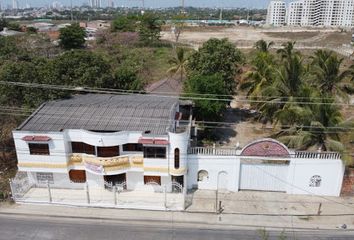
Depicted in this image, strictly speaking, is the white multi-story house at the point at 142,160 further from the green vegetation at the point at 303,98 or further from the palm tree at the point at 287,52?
the palm tree at the point at 287,52

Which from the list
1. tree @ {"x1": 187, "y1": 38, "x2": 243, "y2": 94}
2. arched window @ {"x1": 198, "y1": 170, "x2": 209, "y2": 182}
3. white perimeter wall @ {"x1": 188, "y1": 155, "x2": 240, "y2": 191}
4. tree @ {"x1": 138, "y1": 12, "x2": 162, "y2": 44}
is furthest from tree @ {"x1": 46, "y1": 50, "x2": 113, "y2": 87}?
tree @ {"x1": 138, "y1": 12, "x2": 162, "y2": 44}

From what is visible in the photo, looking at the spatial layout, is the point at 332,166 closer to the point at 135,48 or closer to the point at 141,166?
the point at 141,166

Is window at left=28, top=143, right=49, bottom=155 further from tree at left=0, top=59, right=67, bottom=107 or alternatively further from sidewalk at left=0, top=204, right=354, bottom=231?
tree at left=0, top=59, right=67, bottom=107

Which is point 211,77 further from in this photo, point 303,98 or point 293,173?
point 293,173

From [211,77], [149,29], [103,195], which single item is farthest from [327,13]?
[103,195]

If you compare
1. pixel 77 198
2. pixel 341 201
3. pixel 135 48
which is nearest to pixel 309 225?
pixel 341 201

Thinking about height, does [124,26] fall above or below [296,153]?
above
